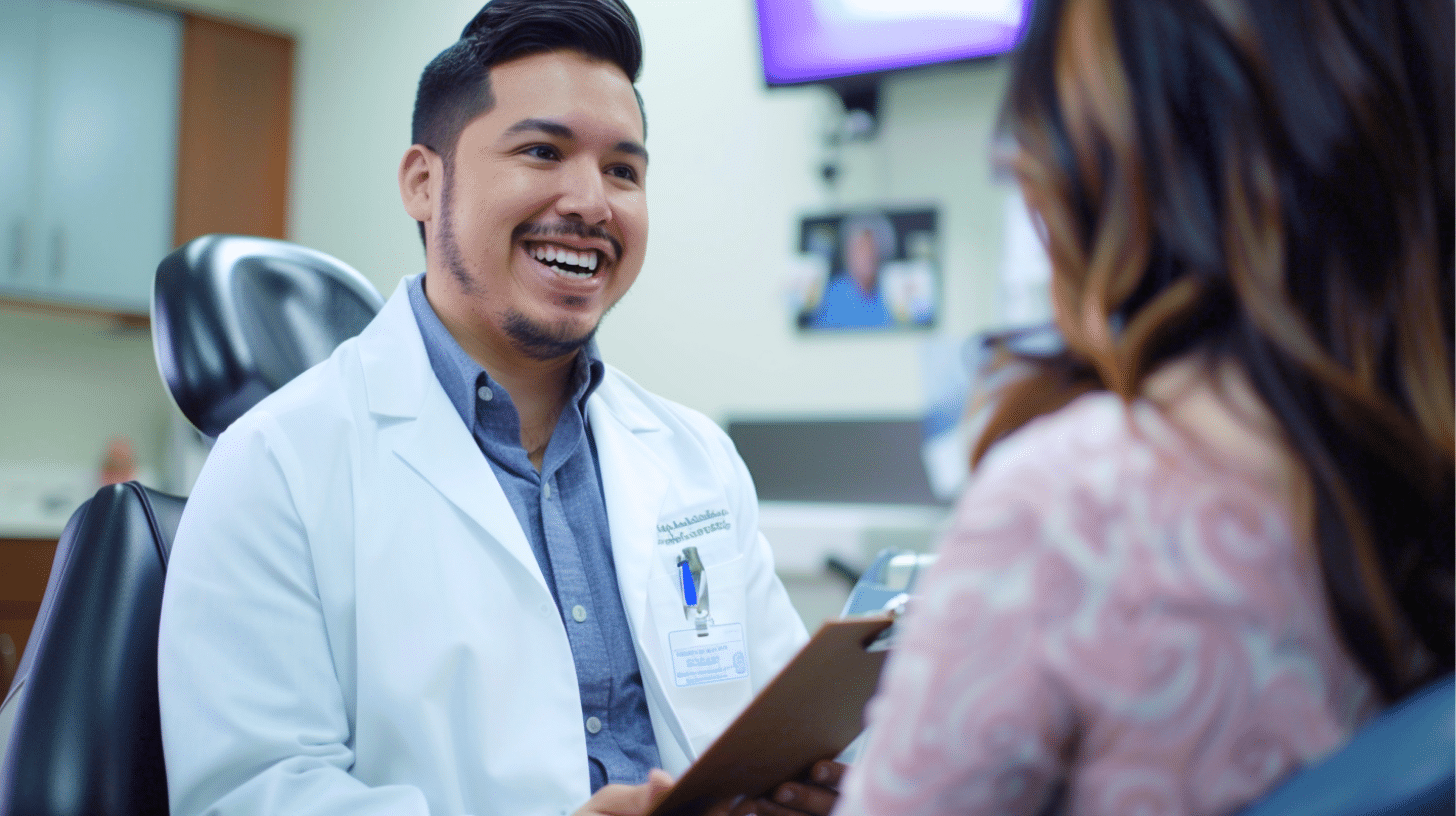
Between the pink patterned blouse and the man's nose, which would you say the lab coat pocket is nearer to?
the man's nose

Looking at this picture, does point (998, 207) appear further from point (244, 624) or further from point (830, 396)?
point (244, 624)

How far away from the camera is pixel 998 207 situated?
2592mm

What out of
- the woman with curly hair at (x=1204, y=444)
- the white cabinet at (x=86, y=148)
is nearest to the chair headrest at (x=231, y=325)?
the woman with curly hair at (x=1204, y=444)

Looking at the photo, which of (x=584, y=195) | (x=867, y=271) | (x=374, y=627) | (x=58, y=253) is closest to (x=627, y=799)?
(x=374, y=627)

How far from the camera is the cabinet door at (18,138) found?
3240 mm

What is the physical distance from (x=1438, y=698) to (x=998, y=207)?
2.26 meters

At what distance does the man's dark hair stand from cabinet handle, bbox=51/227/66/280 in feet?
8.25

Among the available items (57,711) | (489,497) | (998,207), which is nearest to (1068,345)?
(489,497)

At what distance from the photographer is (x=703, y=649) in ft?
3.99

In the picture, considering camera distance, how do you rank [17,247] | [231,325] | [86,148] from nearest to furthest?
[231,325], [17,247], [86,148]

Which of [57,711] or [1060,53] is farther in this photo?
[57,711]

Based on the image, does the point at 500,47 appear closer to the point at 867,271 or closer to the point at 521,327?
the point at 521,327

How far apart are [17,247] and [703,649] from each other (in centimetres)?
300

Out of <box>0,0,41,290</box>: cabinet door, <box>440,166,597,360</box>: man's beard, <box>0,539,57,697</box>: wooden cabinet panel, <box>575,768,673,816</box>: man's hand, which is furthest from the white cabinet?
<box>575,768,673,816</box>: man's hand
